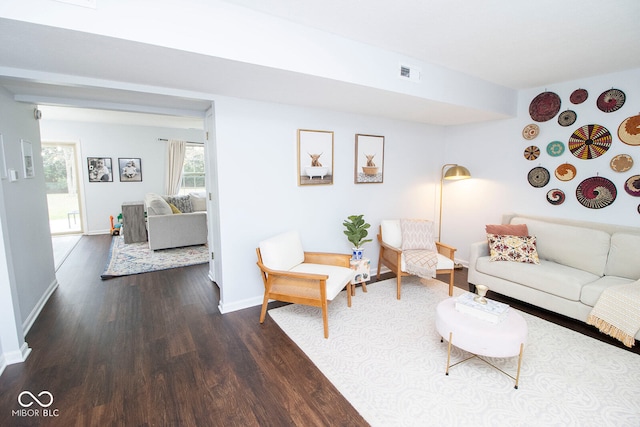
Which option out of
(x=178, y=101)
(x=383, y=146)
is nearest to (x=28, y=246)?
(x=178, y=101)

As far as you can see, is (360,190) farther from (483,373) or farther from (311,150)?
(483,373)

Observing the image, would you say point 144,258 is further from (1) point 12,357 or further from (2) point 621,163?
(2) point 621,163

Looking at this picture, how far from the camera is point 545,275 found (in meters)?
2.97

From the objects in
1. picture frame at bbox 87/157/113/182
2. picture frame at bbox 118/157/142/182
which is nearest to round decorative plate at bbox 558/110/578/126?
picture frame at bbox 118/157/142/182

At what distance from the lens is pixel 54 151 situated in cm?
662

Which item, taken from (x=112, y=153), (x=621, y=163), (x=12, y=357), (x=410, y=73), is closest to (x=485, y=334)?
(x=410, y=73)

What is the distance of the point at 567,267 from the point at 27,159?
19.1 ft

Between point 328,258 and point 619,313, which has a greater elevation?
point 328,258

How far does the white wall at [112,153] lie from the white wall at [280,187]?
542cm

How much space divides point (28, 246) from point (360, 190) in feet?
12.2

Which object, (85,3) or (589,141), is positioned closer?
(85,3)

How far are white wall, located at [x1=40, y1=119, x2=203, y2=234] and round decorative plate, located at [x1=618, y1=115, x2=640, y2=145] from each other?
824cm

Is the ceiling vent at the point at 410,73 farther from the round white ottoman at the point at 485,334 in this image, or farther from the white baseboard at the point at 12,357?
the white baseboard at the point at 12,357

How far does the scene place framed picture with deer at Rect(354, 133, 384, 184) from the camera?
12.9ft
